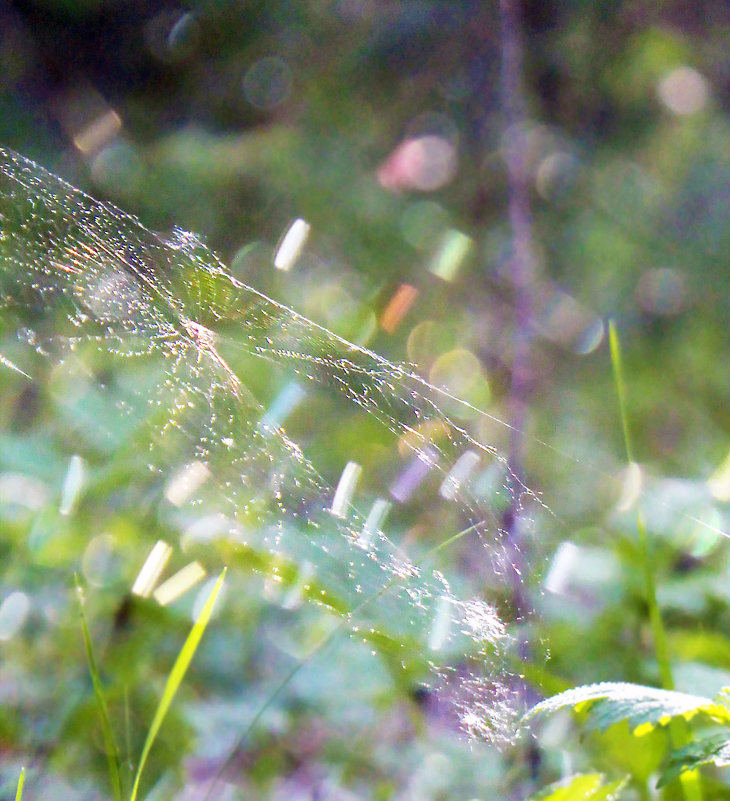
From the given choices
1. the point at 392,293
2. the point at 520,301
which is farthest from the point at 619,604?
the point at 392,293

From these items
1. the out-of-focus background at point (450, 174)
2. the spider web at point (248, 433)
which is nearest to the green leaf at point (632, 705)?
the spider web at point (248, 433)

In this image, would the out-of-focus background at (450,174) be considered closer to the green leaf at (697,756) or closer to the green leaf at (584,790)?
the green leaf at (584,790)

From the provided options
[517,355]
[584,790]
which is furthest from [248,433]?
[584,790]

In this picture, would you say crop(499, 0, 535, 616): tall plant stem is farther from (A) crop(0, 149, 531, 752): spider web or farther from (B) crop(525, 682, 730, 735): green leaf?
(B) crop(525, 682, 730, 735): green leaf

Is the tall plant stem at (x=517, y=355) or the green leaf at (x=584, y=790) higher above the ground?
the tall plant stem at (x=517, y=355)

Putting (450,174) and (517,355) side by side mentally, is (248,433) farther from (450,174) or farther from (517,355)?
(450,174)
